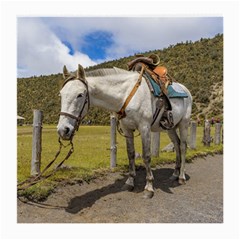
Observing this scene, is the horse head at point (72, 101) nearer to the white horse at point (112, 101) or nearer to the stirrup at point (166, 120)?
the white horse at point (112, 101)

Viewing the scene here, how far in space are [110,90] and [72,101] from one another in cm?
97

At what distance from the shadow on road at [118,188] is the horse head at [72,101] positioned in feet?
4.29

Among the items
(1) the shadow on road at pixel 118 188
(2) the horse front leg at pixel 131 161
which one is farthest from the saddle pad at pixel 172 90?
(1) the shadow on road at pixel 118 188

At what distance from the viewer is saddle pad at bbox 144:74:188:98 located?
604 cm

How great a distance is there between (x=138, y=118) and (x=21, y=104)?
148 feet

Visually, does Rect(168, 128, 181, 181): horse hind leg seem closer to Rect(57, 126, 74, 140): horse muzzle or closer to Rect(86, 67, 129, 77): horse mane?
Rect(86, 67, 129, 77): horse mane

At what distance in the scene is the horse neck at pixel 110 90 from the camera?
17.5 ft

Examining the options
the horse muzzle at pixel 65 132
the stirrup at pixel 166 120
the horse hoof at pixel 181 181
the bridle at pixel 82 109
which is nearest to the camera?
the horse muzzle at pixel 65 132

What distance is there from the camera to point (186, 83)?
42.3m

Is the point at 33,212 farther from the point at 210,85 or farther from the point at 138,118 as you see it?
the point at 210,85

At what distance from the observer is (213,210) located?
5.26 m

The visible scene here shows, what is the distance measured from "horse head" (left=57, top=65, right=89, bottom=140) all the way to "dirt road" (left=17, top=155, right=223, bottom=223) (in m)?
1.29

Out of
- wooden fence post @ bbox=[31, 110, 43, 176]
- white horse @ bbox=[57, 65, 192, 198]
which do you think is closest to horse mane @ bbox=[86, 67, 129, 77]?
white horse @ bbox=[57, 65, 192, 198]

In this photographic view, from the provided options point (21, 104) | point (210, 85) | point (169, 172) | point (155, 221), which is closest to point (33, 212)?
point (155, 221)
